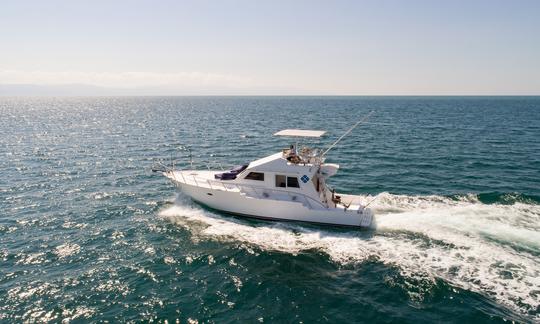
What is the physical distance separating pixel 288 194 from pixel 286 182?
2.33 ft

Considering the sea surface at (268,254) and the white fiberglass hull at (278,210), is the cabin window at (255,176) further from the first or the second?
the sea surface at (268,254)

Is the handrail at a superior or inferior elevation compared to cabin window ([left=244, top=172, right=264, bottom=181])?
inferior

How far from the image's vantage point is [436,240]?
16.8m

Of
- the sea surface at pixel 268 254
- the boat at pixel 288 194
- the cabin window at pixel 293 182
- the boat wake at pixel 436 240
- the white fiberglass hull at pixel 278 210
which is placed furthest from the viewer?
the cabin window at pixel 293 182

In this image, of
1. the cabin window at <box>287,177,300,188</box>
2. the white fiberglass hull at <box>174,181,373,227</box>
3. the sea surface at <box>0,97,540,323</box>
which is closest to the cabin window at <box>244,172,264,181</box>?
the white fiberglass hull at <box>174,181,373,227</box>

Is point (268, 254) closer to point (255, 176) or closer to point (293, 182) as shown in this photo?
point (293, 182)

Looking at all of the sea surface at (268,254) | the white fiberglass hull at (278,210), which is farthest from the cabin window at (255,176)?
the sea surface at (268,254)

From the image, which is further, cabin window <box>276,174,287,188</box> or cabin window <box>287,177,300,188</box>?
cabin window <box>276,174,287,188</box>

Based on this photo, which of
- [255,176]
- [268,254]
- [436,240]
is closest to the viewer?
[268,254]

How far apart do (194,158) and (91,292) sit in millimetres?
23242

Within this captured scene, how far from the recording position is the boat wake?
45.2ft

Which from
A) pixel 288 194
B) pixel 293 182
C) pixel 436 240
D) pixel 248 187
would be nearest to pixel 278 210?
pixel 288 194

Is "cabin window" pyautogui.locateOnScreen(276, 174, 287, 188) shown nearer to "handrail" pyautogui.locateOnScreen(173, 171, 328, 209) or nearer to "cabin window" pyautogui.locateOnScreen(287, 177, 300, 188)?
"cabin window" pyautogui.locateOnScreen(287, 177, 300, 188)

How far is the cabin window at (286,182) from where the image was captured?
19688 mm
